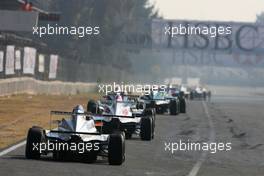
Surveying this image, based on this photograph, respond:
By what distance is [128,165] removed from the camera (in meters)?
17.7

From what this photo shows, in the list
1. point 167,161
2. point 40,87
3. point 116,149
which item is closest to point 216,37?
point 40,87

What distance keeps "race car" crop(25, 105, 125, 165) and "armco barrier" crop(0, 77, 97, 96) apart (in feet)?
85.9

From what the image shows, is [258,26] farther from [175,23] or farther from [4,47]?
[4,47]

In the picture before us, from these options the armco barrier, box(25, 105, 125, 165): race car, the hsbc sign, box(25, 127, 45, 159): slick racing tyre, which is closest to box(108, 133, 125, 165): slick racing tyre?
box(25, 105, 125, 165): race car

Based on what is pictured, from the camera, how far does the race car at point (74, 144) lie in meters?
17.3

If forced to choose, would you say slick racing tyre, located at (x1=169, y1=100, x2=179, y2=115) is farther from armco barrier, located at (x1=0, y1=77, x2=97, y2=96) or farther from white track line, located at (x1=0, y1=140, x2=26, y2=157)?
white track line, located at (x1=0, y1=140, x2=26, y2=157)

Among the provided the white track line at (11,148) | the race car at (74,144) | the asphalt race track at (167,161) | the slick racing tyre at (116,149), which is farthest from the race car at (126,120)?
the slick racing tyre at (116,149)

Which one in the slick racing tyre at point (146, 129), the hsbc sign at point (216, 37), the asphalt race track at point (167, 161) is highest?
the hsbc sign at point (216, 37)

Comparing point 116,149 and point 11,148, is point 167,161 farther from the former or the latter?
point 11,148

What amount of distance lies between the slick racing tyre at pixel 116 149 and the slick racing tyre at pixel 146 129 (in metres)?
6.44

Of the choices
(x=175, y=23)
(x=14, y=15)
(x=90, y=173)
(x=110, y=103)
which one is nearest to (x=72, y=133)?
(x=90, y=173)

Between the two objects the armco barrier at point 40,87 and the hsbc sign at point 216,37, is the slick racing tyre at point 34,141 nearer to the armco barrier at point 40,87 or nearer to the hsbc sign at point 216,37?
the armco barrier at point 40,87

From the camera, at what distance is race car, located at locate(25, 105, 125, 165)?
1726 centimetres

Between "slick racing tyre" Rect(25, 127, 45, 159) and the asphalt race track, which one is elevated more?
"slick racing tyre" Rect(25, 127, 45, 159)
